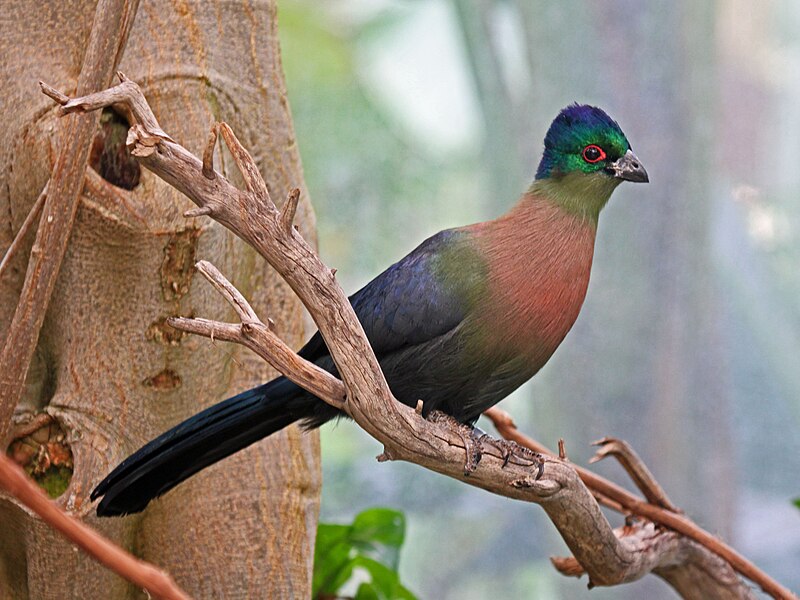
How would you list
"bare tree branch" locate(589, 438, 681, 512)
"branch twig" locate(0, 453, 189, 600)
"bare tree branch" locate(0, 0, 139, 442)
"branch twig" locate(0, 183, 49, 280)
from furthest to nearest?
1. "bare tree branch" locate(589, 438, 681, 512)
2. "branch twig" locate(0, 183, 49, 280)
3. "bare tree branch" locate(0, 0, 139, 442)
4. "branch twig" locate(0, 453, 189, 600)

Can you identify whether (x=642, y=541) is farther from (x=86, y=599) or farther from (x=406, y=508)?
(x=406, y=508)

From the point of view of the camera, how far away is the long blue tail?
40.4 inches

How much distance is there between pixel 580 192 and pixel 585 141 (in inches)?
2.5

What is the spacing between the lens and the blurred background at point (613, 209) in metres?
2.54

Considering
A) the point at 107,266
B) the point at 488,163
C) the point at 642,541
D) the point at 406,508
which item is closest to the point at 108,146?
the point at 107,266

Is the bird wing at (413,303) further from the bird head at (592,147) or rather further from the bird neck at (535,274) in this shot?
the bird head at (592,147)

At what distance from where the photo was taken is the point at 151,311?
3.90 feet

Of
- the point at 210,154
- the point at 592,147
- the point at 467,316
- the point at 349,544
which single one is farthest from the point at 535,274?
the point at 349,544

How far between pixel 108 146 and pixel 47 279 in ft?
0.68

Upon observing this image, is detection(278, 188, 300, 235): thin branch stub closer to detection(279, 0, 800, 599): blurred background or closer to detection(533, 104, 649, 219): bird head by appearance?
detection(533, 104, 649, 219): bird head

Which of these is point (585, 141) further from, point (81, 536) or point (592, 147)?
point (81, 536)

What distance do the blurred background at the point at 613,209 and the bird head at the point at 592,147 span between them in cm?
143

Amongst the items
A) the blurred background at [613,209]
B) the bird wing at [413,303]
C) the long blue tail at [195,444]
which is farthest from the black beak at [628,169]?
the blurred background at [613,209]

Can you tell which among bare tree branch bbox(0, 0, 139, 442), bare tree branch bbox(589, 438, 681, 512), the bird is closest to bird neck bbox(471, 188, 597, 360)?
the bird
